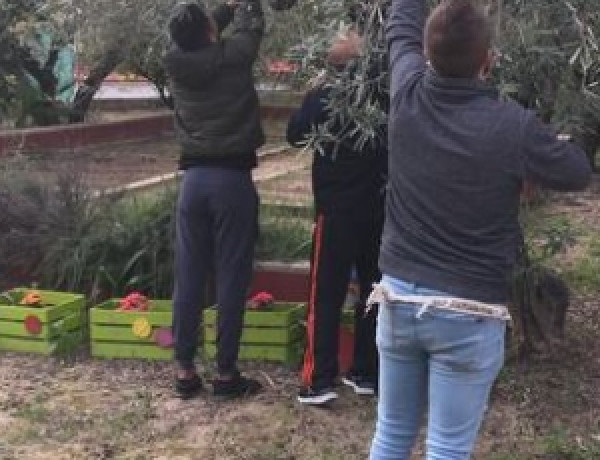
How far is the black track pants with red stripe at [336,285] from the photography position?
197 inches

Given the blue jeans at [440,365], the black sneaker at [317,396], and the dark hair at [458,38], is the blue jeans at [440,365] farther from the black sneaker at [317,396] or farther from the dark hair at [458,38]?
the black sneaker at [317,396]

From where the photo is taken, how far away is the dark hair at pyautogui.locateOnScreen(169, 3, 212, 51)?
4840mm

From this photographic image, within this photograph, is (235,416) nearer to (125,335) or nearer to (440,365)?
(125,335)

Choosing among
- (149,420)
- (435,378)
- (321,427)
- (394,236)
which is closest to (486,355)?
(435,378)

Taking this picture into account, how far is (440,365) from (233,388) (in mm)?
2242

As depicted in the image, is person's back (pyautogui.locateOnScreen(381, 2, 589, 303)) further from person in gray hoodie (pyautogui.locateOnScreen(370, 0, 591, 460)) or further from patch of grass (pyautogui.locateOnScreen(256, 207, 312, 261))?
patch of grass (pyautogui.locateOnScreen(256, 207, 312, 261))

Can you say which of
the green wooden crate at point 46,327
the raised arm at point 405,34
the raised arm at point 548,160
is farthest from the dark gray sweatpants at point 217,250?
the raised arm at point 548,160

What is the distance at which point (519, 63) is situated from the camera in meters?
Result: 4.04

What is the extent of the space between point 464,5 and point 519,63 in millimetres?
1047

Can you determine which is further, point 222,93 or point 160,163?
point 160,163

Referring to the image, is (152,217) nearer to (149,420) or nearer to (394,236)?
(149,420)

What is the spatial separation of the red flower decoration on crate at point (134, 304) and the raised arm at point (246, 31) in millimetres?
1571

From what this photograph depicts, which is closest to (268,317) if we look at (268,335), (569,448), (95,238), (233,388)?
(268,335)

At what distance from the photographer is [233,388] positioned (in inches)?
208
